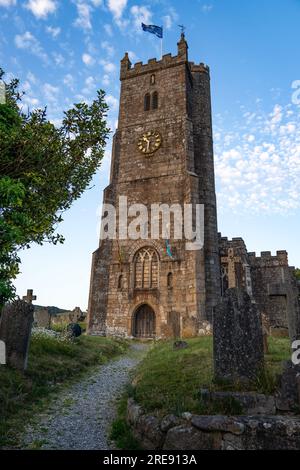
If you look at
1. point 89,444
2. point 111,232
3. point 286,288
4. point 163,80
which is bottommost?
point 89,444

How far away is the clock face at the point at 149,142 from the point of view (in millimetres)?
25419

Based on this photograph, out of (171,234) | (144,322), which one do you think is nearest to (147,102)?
(171,234)

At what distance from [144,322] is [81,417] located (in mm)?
15680

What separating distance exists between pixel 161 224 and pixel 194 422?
18721 mm

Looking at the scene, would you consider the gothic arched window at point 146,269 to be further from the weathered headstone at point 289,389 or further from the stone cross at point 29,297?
the weathered headstone at point 289,389

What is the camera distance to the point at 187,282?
69.2 ft

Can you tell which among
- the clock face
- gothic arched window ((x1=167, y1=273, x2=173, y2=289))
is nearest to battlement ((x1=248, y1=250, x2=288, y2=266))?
gothic arched window ((x1=167, y1=273, x2=173, y2=289))

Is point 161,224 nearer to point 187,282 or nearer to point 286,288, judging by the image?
point 187,282

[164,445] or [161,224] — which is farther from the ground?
[161,224]

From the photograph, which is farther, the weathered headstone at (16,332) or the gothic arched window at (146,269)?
the gothic arched window at (146,269)

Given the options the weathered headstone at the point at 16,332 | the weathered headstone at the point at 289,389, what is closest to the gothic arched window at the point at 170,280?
the weathered headstone at the point at 16,332

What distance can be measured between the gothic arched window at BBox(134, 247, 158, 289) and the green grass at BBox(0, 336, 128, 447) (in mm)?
8551

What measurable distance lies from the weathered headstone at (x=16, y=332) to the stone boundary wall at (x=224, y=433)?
16.5 ft
